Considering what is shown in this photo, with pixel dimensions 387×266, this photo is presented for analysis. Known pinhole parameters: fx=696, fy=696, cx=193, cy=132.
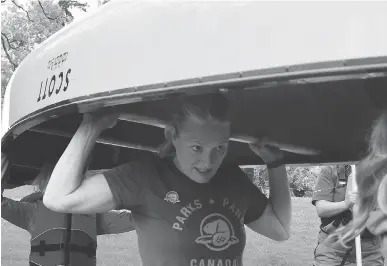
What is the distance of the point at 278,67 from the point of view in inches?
76.2

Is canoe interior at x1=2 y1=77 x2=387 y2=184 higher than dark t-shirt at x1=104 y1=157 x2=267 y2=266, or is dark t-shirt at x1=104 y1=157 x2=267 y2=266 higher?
canoe interior at x1=2 y1=77 x2=387 y2=184

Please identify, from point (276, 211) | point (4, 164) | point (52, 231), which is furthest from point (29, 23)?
point (276, 211)

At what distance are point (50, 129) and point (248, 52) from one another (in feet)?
5.09

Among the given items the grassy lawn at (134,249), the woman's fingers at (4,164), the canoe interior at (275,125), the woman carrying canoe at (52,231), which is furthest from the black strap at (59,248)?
the grassy lawn at (134,249)

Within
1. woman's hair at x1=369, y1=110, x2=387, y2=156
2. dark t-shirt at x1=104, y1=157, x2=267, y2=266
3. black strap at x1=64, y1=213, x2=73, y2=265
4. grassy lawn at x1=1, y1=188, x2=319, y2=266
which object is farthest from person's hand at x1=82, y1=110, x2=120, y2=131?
grassy lawn at x1=1, y1=188, x2=319, y2=266

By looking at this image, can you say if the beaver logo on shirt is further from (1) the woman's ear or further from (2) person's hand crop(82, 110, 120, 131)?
(2) person's hand crop(82, 110, 120, 131)

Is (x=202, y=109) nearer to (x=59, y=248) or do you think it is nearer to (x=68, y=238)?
(x=68, y=238)

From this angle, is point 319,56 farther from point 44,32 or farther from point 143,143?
point 44,32

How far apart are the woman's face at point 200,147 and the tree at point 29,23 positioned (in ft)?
39.2

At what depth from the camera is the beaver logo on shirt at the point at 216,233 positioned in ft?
8.57

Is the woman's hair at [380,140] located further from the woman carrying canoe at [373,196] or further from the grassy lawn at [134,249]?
the grassy lawn at [134,249]


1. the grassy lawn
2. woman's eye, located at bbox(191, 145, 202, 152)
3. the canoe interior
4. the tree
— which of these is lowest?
woman's eye, located at bbox(191, 145, 202, 152)

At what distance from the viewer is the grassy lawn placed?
11.7 m

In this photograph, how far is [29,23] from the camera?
16.6 meters
